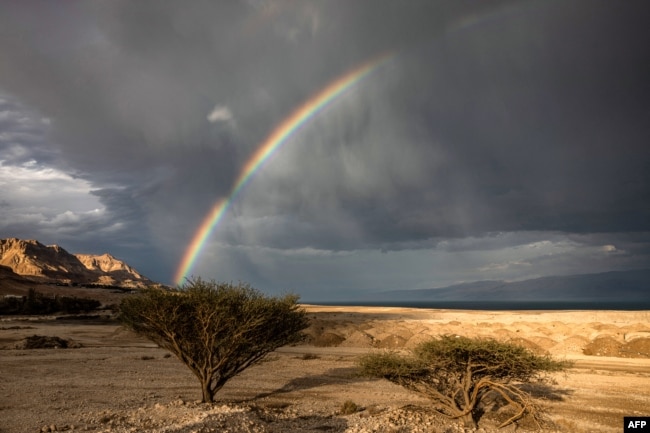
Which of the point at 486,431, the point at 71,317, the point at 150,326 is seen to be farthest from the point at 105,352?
the point at 71,317

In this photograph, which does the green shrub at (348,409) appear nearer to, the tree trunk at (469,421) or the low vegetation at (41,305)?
the tree trunk at (469,421)

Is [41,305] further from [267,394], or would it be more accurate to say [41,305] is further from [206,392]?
[206,392]

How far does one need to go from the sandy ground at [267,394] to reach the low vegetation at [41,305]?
162ft

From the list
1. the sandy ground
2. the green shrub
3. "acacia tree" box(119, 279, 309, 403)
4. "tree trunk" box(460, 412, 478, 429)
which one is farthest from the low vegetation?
"tree trunk" box(460, 412, 478, 429)

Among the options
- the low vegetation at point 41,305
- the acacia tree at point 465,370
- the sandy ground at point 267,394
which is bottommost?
the low vegetation at point 41,305

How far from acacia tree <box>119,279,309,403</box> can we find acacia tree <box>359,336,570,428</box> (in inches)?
202

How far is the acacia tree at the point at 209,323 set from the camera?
64.6 feet

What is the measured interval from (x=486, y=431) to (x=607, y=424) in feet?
19.7

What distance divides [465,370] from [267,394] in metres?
11.3

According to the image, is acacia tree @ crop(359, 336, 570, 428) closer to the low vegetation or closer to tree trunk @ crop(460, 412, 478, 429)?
tree trunk @ crop(460, 412, 478, 429)

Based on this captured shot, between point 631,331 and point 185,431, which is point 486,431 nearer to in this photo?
point 185,431

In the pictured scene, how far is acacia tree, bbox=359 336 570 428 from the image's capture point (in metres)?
17.0

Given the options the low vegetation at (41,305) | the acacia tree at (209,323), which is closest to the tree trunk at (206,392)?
the acacia tree at (209,323)

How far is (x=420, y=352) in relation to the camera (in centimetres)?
1820
